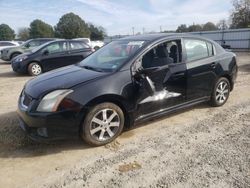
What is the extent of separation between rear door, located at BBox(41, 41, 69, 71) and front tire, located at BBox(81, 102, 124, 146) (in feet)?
25.3

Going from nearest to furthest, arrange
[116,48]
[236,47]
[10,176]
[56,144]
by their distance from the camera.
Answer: [10,176] < [56,144] < [116,48] < [236,47]

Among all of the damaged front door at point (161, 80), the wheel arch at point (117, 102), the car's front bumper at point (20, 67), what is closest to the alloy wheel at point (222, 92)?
the damaged front door at point (161, 80)

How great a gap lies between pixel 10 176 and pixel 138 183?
1.57m

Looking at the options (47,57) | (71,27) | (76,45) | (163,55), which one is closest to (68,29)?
(71,27)

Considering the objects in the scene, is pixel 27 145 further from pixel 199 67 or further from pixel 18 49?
pixel 18 49

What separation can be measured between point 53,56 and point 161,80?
25.0ft

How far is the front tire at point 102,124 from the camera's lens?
3746mm

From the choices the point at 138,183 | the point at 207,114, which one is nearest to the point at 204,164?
the point at 138,183

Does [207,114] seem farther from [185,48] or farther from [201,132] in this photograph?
[185,48]

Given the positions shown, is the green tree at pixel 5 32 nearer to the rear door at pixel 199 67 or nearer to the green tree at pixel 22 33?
the green tree at pixel 22 33

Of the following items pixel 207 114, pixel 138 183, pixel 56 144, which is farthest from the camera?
pixel 207 114

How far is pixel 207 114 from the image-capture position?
16.9 feet

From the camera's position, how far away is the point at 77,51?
11484mm

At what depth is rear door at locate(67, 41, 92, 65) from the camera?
11289mm
